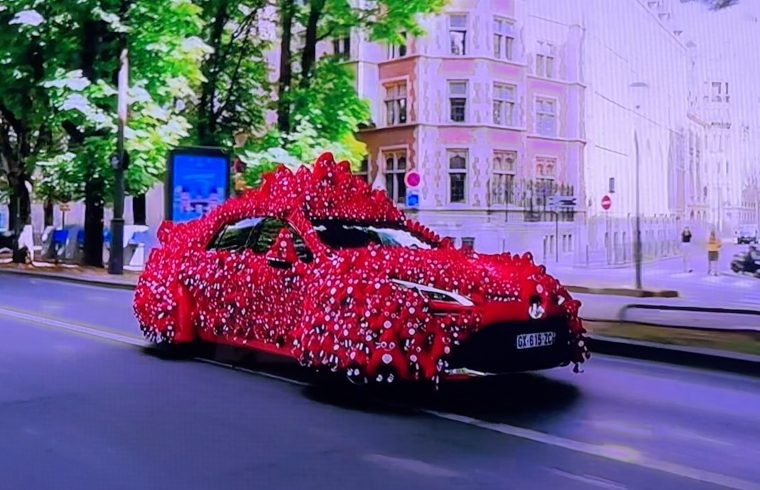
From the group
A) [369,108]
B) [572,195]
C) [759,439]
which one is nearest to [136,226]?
[369,108]

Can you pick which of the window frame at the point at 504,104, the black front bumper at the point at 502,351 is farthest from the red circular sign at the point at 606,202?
the black front bumper at the point at 502,351

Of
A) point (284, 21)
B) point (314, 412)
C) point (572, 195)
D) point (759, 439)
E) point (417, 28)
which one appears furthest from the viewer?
point (284, 21)

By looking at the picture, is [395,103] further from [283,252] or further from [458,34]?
[283,252]

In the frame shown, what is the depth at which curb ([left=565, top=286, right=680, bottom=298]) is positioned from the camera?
45.2ft

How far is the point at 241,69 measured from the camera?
84.8 feet

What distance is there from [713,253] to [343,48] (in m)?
13.4

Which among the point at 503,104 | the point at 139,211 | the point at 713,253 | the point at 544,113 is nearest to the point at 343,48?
the point at 503,104

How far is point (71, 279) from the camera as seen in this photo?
22.2m

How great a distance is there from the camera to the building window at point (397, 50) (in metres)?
21.5

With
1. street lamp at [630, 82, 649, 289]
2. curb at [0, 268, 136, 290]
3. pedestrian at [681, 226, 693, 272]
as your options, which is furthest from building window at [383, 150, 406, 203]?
pedestrian at [681, 226, 693, 272]

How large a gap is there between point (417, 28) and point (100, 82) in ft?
26.7

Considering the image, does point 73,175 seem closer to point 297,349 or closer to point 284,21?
point 284,21

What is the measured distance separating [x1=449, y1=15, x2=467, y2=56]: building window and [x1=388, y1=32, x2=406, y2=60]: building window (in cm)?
158

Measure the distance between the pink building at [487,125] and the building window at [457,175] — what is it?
0.08 ft
